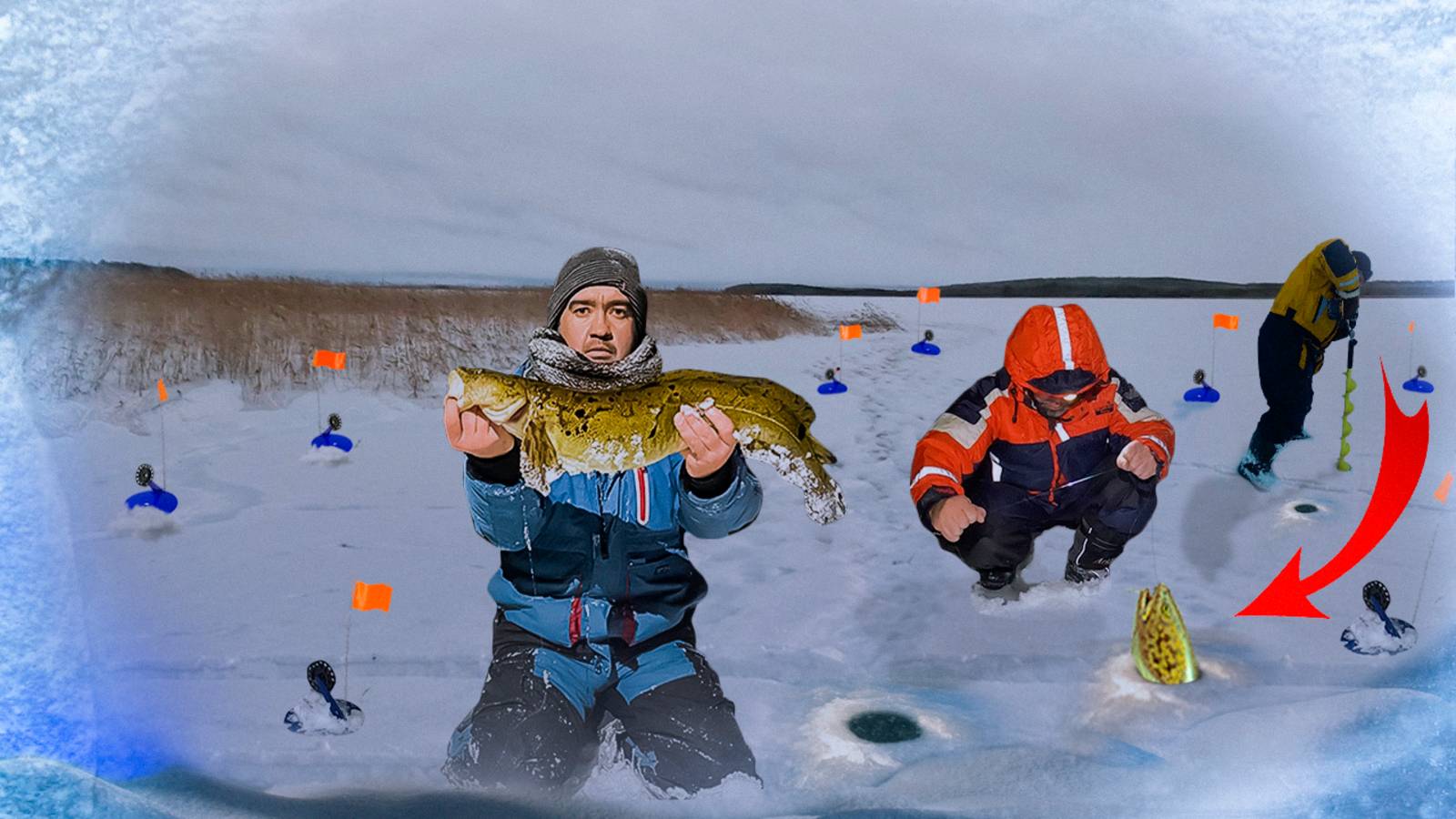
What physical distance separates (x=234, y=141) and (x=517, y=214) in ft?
2.25

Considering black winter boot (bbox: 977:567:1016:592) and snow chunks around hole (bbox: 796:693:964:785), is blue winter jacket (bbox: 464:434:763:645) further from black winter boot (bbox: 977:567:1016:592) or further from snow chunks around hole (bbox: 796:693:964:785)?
black winter boot (bbox: 977:567:1016:592)

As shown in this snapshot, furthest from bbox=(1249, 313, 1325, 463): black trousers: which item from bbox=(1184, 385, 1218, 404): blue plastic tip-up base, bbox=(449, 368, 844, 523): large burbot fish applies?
bbox=(449, 368, 844, 523): large burbot fish

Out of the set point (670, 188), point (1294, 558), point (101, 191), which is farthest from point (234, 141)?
point (1294, 558)

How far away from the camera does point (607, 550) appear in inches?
77.9

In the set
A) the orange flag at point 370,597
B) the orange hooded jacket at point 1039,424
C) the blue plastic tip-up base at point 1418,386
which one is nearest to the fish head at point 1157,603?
the orange hooded jacket at point 1039,424

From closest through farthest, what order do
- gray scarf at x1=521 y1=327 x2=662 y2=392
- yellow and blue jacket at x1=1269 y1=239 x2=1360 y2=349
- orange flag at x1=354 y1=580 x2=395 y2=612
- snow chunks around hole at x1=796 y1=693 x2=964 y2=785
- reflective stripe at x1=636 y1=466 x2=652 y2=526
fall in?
gray scarf at x1=521 y1=327 x2=662 y2=392
reflective stripe at x1=636 y1=466 x2=652 y2=526
snow chunks around hole at x1=796 y1=693 x2=964 y2=785
orange flag at x1=354 y1=580 x2=395 y2=612
yellow and blue jacket at x1=1269 y1=239 x2=1360 y2=349

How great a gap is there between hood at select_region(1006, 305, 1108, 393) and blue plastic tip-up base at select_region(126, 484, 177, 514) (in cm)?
196

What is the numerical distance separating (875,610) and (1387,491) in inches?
48.8

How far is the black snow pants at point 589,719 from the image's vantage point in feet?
6.26

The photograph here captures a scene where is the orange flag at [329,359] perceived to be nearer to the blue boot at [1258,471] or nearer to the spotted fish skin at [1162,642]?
the spotted fish skin at [1162,642]

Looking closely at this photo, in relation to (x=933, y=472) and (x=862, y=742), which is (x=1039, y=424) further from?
(x=862, y=742)

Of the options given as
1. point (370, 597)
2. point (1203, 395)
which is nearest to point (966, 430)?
point (1203, 395)

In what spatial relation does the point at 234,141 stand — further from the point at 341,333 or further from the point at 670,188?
the point at 670,188

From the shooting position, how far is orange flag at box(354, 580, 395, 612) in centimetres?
218
